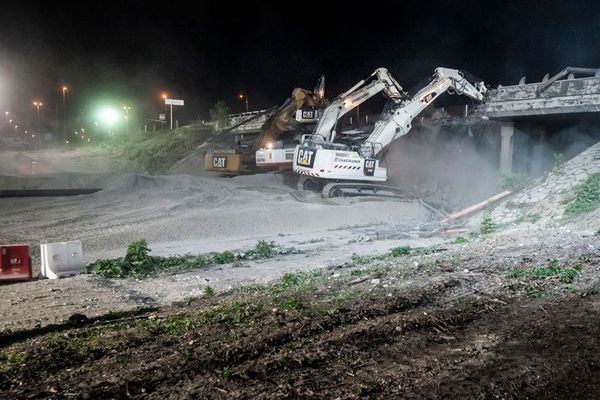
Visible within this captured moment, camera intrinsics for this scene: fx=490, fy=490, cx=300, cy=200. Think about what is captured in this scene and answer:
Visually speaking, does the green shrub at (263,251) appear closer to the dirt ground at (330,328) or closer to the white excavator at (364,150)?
the dirt ground at (330,328)

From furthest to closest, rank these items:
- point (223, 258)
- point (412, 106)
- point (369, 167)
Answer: point (412, 106), point (369, 167), point (223, 258)

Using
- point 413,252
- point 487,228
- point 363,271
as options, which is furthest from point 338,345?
point 487,228

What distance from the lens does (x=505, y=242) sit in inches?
386

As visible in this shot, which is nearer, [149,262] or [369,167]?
[149,262]

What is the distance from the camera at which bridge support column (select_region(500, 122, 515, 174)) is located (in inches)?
708

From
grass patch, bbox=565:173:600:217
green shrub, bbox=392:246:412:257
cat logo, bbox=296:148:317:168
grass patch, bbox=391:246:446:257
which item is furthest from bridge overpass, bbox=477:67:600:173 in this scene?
green shrub, bbox=392:246:412:257

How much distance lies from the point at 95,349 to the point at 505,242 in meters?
8.05

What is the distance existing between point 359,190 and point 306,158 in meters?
2.22

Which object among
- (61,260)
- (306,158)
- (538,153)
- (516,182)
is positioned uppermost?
(538,153)

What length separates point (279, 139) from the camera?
22.3 meters

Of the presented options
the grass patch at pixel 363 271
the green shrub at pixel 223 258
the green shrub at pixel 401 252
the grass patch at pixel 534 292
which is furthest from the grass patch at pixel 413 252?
the grass patch at pixel 534 292

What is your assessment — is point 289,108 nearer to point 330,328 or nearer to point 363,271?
point 363,271

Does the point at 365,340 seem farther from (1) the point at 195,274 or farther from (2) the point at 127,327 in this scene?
(1) the point at 195,274

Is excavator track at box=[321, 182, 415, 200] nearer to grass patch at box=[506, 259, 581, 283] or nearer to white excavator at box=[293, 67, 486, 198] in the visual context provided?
white excavator at box=[293, 67, 486, 198]
